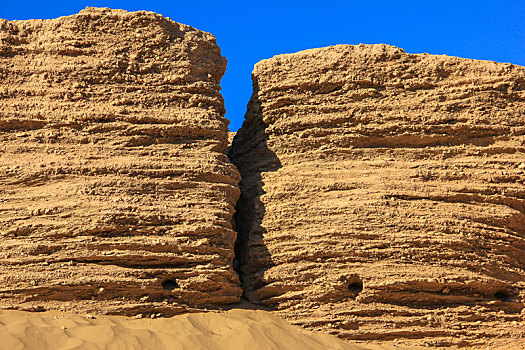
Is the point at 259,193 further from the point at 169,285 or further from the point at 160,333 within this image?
the point at 160,333

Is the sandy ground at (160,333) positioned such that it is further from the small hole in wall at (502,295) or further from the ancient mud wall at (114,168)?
the small hole in wall at (502,295)

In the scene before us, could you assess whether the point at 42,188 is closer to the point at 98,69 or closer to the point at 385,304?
the point at 98,69

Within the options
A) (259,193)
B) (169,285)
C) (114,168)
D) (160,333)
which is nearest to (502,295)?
(259,193)

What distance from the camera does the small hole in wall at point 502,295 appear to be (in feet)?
26.0

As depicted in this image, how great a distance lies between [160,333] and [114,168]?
2.22 m

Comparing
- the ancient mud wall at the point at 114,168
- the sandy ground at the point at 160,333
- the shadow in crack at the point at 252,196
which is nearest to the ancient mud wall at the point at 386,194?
the shadow in crack at the point at 252,196

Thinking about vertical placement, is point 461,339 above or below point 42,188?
below

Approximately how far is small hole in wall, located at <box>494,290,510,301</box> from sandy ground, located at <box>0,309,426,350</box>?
4.96 ft

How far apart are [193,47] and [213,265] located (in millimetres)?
3067

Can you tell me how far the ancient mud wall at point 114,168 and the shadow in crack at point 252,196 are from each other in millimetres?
427

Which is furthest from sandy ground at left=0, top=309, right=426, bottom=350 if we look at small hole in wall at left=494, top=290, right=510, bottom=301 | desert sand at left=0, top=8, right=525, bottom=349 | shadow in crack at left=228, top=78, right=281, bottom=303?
small hole in wall at left=494, top=290, right=510, bottom=301

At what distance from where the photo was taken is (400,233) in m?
7.88

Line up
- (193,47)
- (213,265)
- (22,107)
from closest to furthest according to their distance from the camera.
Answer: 1. (213,265)
2. (22,107)
3. (193,47)

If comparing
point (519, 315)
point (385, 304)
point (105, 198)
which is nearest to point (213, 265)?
point (105, 198)
